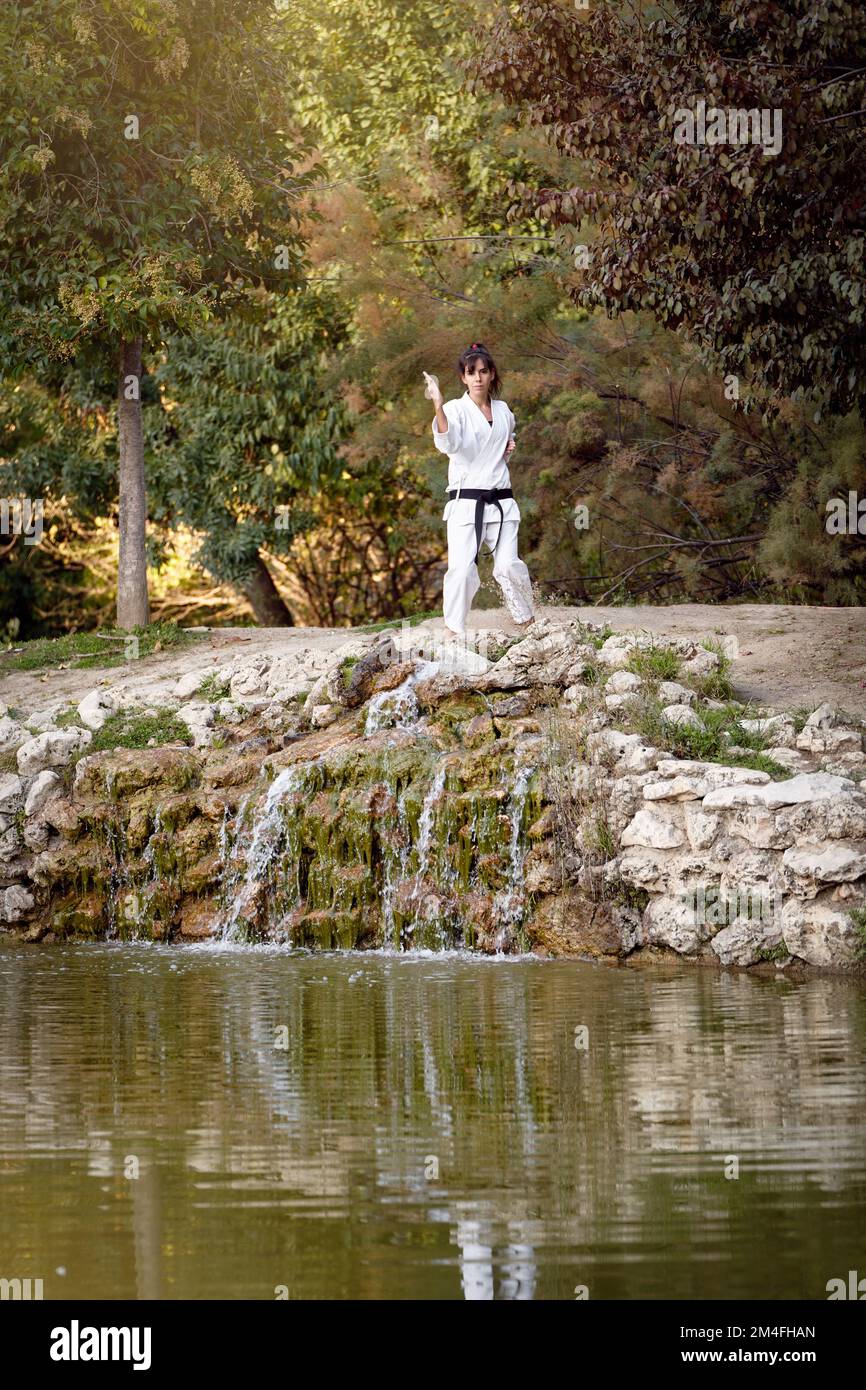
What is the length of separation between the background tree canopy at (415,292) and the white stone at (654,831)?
3584mm

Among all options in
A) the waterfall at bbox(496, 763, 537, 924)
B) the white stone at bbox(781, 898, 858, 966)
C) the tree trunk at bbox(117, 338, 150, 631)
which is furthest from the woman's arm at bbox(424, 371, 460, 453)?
the tree trunk at bbox(117, 338, 150, 631)

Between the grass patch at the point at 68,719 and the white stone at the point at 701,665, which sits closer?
the white stone at the point at 701,665

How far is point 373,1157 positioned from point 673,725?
678 centimetres

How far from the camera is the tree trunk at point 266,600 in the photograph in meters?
28.8

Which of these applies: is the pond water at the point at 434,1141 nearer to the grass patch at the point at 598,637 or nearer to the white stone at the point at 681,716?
the white stone at the point at 681,716

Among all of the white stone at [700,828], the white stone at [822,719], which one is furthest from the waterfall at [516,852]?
the white stone at [822,719]

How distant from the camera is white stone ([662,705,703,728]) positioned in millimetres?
12234

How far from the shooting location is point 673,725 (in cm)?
1219

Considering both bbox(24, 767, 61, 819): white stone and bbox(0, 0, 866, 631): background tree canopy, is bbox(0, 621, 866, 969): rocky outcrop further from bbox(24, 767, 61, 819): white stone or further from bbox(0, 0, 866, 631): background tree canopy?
bbox(0, 0, 866, 631): background tree canopy

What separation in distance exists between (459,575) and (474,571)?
251 millimetres

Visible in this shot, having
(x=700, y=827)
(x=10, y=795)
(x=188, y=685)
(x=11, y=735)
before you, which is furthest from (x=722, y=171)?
(x=11, y=735)

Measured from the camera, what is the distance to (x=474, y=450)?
1337cm

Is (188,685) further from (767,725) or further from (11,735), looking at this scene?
(767,725)
